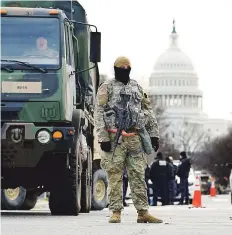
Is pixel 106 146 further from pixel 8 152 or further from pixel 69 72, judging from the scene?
pixel 69 72

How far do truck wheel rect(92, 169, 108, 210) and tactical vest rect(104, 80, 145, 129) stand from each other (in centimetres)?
870

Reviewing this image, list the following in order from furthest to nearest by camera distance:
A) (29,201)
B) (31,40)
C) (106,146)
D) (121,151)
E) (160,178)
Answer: (160,178) → (29,201) → (31,40) → (121,151) → (106,146)

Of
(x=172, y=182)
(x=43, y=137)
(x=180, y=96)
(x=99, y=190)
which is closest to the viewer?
(x=43, y=137)

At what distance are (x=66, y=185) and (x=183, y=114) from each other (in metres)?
177

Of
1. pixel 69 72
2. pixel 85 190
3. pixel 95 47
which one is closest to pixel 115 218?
pixel 69 72

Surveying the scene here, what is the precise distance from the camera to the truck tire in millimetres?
17594

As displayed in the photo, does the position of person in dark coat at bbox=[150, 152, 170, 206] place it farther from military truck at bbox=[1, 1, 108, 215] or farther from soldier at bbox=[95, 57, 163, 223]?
soldier at bbox=[95, 57, 163, 223]

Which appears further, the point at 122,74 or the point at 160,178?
the point at 160,178

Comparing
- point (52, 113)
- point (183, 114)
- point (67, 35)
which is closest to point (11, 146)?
point (52, 113)

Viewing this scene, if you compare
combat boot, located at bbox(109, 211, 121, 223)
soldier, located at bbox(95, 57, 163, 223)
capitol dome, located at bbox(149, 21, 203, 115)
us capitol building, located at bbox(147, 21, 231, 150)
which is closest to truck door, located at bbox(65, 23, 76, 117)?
soldier, located at bbox(95, 57, 163, 223)

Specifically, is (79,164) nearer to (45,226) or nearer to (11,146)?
(11,146)

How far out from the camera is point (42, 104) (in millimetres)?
16656

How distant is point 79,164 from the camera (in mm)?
18203

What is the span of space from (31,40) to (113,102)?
2.85 m
